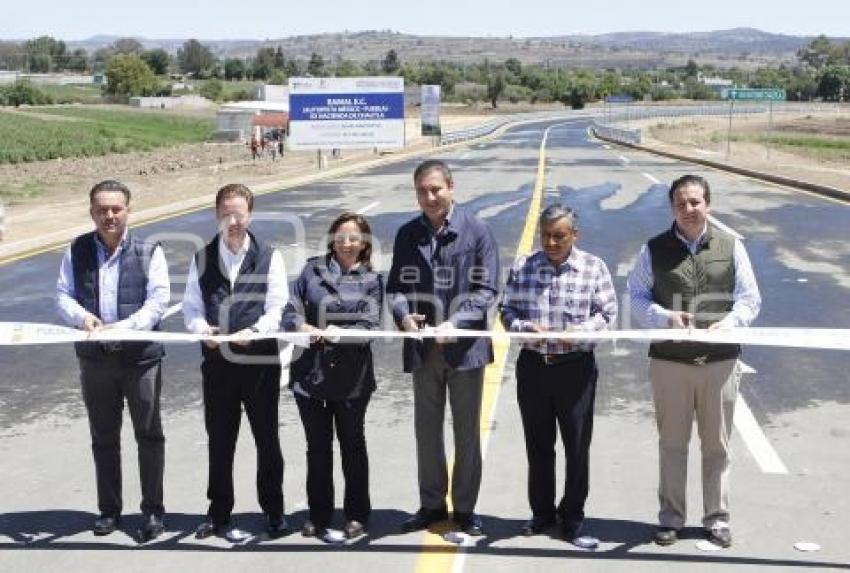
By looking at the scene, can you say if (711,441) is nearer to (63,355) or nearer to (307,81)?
(63,355)

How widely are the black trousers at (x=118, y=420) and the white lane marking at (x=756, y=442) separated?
3823 mm

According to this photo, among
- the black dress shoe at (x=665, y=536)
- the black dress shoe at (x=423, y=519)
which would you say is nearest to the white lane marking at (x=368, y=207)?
the black dress shoe at (x=423, y=519)

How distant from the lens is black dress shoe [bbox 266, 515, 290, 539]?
5824 mm

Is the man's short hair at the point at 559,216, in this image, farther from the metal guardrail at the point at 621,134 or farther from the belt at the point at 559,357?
the metal guardrail at the point at 621,134

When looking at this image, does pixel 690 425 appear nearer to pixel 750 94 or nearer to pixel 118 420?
pixel 118 420

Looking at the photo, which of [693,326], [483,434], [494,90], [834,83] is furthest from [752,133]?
[834,83]

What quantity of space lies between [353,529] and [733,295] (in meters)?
2.43

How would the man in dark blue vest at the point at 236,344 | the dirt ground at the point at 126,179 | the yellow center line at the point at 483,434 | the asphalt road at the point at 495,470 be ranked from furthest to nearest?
1. the dirt ground at the point at 126,179
2. the man in dark blue vest at the point at 236,344
3. the asphalt road at the point at 495,470
4. the yellow center line at the point at 483,434

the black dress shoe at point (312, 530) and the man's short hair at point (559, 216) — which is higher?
the man's short hair at point (559, 216)

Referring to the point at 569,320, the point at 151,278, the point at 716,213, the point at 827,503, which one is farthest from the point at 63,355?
the point at 716,213

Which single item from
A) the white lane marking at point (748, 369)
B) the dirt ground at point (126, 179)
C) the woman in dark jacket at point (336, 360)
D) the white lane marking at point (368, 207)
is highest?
the woman in dark jacket at point (336, 360)

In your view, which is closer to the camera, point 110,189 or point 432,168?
point 432,168

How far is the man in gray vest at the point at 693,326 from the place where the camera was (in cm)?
551

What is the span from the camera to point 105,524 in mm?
5902
